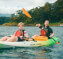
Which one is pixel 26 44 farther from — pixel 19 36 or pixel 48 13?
pixel 48 13

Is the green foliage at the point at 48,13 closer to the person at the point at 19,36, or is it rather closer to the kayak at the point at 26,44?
the kayak at the point at 26,44

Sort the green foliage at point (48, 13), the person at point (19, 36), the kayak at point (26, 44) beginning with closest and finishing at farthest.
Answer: the kayak at point (26, 44)
the person at point (19, 36)
the green foliage at point (48, 13)

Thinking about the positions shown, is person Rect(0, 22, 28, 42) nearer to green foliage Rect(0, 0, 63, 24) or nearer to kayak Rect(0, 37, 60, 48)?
kayak Rect(0, 37, 60, 48)

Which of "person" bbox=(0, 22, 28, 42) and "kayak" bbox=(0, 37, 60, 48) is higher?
"person" bbox=(0, 22, 28, 42)

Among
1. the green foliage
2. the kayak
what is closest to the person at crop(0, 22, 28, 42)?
the kayak

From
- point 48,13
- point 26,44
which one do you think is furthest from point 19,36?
point 48,13

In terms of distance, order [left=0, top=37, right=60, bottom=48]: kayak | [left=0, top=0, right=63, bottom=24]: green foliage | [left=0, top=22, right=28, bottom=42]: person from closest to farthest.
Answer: [left=0, top=37, right=60, bottom=48]: kayak
[left=0, top=22, right=28, bottom=42]: person
[left=0, top=0, right=63, bottom=24]: green foliage

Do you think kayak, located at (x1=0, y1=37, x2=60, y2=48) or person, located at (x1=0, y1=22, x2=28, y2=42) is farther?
person, located at (x1=0, y1=22, x2=28, y2=42)

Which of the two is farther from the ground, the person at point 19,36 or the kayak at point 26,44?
the person at point 19,36

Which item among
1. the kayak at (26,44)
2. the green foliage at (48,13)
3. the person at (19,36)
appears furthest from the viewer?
the green foliage at (48,13)

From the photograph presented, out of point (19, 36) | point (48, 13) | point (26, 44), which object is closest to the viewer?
point (26, 44)

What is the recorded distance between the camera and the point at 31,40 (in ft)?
33.2

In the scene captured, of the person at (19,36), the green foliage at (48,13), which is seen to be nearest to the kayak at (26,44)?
the person at (19,36)

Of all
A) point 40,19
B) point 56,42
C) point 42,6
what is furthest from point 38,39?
point 42,6
